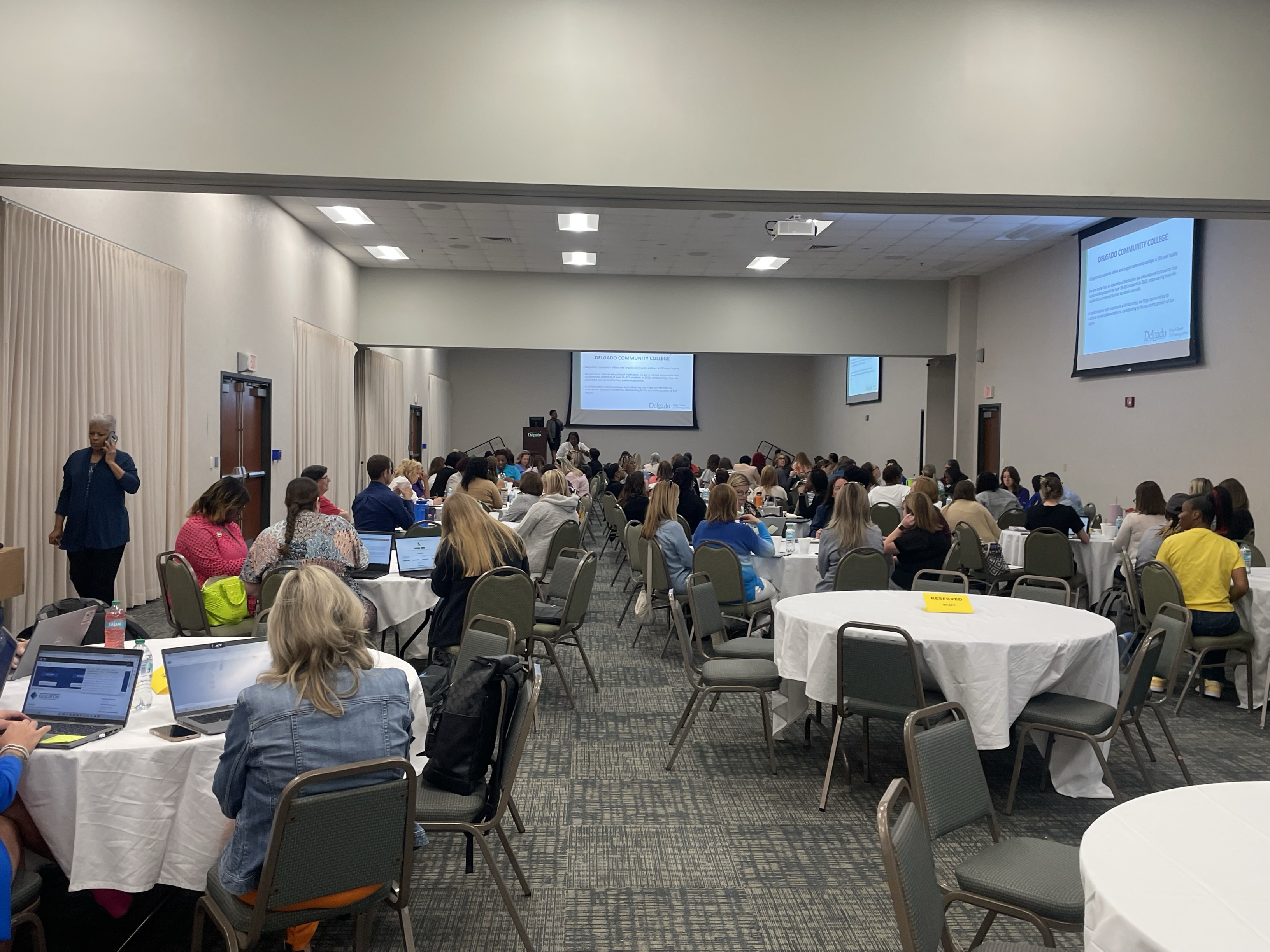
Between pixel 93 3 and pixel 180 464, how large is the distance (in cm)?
438

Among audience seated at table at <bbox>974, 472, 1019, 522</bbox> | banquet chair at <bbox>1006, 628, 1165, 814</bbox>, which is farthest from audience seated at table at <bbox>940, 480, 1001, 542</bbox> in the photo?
banquet chair at <bbox>1006, 628, 1165, 814</bbox>

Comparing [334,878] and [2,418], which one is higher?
[2,418]

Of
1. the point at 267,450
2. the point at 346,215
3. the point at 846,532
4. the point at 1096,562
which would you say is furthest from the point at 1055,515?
the point at 267,450

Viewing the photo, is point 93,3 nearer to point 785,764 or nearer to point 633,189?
point 633,189

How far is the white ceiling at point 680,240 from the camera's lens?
10570mm

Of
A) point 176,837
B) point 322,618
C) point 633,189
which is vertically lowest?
point 176,837

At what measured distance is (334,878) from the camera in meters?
2.16

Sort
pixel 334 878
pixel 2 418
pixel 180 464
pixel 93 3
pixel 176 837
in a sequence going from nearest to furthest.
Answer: pixel 334 878 < pixel 176 837 < pixel 93 3 < pixel 2 418 < pixel 180 464

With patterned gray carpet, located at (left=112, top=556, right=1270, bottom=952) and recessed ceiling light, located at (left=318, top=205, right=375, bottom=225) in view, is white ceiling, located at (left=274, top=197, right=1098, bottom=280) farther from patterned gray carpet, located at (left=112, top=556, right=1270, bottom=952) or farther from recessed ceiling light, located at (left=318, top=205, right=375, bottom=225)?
patterned gray carpet, located at (left=112, top=556, right=1270, bottom=952)

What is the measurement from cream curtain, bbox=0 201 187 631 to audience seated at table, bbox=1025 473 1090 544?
287 inches

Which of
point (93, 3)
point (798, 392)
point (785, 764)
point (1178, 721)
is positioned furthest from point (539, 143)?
point (798, 392)

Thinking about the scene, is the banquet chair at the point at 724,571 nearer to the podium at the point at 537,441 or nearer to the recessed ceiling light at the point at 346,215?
the recessed ceiling light at the point at 346,215

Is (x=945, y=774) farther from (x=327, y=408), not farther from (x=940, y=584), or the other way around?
(x=327, y=408)

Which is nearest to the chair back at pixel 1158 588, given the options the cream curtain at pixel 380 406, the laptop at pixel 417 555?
the laptop at pixel 417 555
